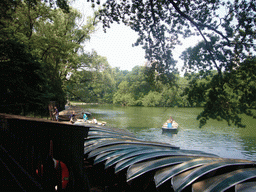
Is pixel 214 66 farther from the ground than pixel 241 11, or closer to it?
closer to it

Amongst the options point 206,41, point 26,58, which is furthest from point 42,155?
point 26,58

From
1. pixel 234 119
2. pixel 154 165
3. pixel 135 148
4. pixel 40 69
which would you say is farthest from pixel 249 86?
pixel 40 69

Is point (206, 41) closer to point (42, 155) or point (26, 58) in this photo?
point (42, 155)

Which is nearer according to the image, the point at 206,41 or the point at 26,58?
the point at 206,41

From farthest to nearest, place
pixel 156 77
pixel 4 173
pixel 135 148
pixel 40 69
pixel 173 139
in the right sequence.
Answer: pixel 173 139
pixel 40 69
pixel 156 77
pixel 4 173
pixel 135 148

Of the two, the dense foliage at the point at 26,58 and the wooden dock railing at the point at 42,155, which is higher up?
the dense foliage at the point at 26,58

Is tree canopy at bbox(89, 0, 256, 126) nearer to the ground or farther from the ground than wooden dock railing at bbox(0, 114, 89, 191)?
farther from the ground

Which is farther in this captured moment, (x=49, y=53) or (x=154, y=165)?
(x=49, y=53)

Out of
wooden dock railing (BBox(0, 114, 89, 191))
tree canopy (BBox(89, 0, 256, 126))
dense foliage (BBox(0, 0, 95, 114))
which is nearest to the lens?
wooden dock railing (BBox(0, 114, 89, 191))

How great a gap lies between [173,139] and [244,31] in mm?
15735

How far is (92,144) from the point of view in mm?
3016

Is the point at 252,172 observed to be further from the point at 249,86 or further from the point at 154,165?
the point at 249,86

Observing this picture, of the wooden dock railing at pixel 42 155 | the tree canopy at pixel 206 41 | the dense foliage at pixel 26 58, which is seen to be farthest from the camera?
the dense foliage at pixel 26 58

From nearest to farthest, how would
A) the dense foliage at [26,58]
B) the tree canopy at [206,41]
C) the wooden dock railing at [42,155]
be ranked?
the wooden dock railing at [42,155] < the tree canopy at [206,41] < the dense foliage at [26,58]
